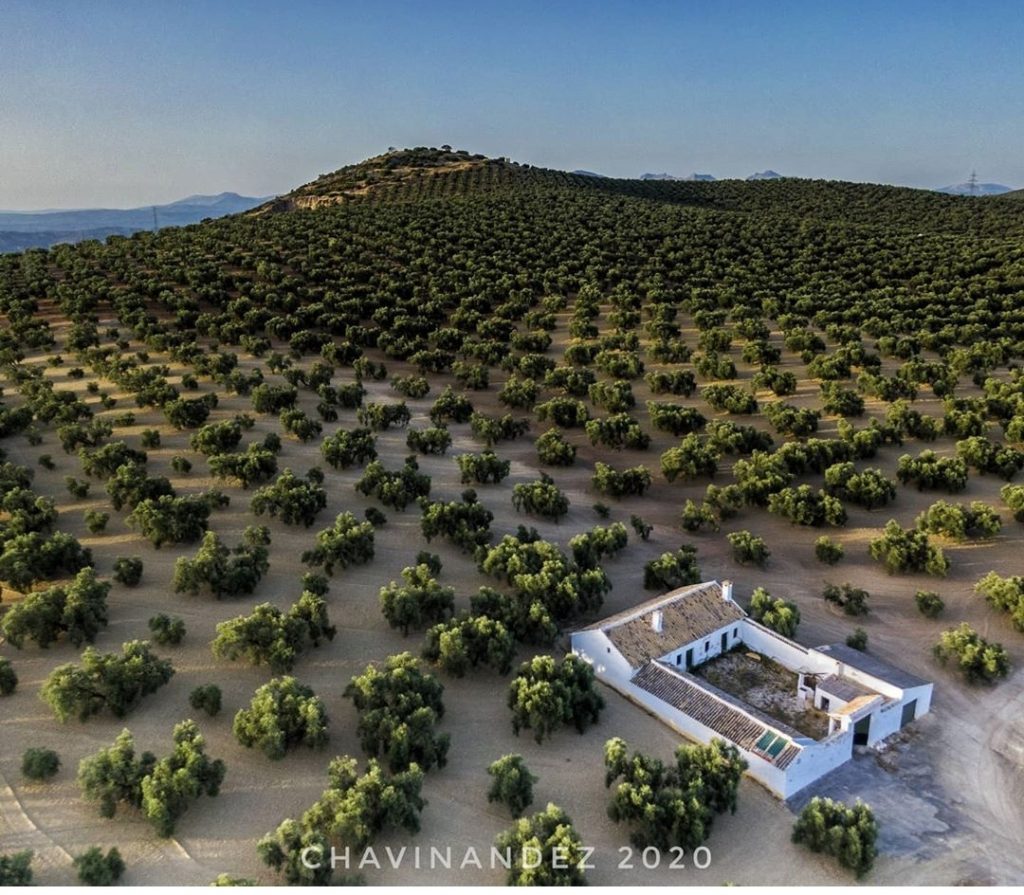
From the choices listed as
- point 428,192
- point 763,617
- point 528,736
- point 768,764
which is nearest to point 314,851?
point 528,736

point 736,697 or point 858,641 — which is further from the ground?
point 858,641

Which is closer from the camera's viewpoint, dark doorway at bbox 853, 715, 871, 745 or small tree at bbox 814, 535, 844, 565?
dark doorway at bbox 853, 715, 871, 745

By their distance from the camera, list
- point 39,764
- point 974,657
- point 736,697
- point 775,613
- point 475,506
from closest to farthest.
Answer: point 39,764
point 736,697
point 974,657
point 775,613
point 475,506

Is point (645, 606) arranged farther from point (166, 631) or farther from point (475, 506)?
point (166, 631)

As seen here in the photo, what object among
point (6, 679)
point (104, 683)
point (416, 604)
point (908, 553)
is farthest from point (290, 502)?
point (908, 553)

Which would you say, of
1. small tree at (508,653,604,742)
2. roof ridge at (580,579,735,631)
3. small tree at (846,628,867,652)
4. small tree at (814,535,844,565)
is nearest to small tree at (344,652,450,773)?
small tree at (508,653,604,742)

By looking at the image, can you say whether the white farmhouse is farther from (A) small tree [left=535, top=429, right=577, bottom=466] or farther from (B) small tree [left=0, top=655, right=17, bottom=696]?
(B) small tree [left=0, top=655, right=17, bottom=696]

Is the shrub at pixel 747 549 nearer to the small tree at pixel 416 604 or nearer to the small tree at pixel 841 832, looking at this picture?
the small tree at pixel 416 604
